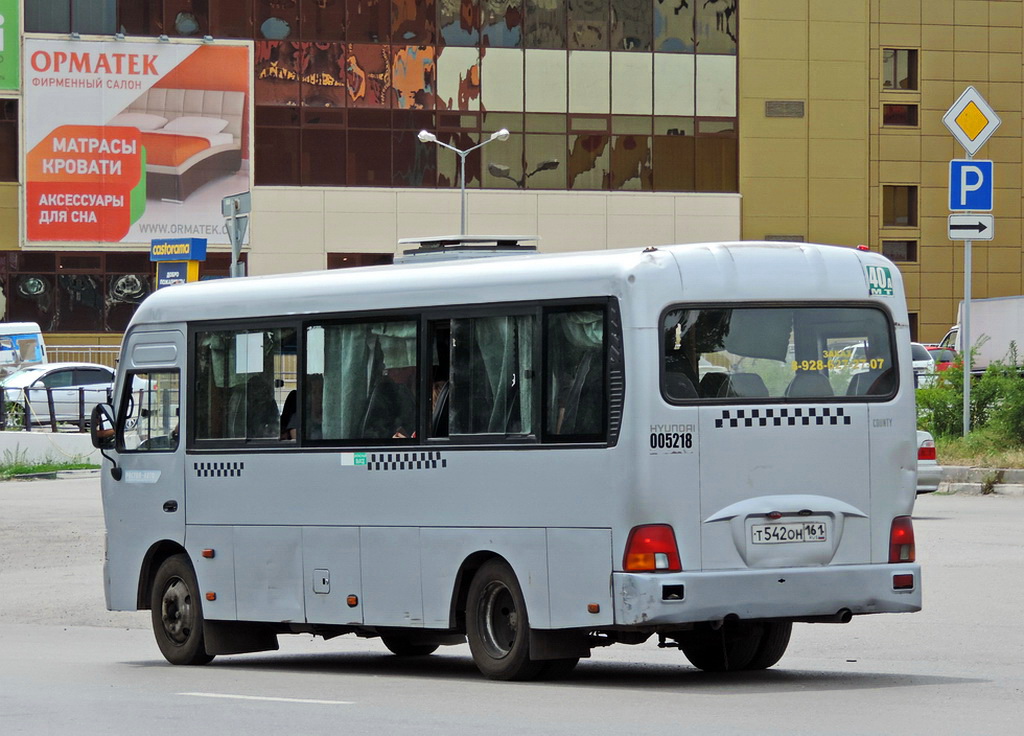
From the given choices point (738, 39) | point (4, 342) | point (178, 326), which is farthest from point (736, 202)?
point (178, 326)

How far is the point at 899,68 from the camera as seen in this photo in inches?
2857

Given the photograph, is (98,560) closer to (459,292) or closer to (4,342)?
(459,292)

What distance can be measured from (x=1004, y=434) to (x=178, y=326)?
705 inches

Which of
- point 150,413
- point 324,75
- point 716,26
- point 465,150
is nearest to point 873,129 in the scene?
point 716,26

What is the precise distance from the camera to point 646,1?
68812mm

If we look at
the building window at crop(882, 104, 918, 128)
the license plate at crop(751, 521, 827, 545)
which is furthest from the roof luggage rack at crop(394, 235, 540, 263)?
the building window at crop(882, 104, 918, 128)

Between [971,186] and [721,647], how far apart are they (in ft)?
60.1

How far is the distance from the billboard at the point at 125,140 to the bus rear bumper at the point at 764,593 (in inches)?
2171

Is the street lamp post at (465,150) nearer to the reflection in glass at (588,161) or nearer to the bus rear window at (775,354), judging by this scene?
the reflection in glass at (588,161)

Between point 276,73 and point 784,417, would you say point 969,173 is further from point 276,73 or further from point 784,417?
point 276,73

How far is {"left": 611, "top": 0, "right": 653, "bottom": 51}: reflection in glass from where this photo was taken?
68.5 meters

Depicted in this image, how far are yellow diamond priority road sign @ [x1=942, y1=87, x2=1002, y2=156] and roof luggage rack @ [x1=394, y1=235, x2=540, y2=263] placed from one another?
1692cm

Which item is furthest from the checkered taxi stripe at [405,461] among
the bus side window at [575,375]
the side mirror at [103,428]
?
the side mirror at [103,428]

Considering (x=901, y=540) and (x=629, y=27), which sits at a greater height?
(x=629, y=27)
